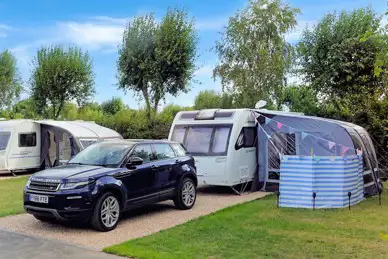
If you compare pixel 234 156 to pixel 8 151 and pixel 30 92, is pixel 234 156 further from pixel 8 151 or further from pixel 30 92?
pixel 30 92

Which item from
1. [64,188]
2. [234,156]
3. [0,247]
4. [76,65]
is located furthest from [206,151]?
[76,65]

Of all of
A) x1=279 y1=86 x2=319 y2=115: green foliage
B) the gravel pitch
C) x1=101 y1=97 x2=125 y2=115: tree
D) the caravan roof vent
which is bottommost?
the gravel pitch

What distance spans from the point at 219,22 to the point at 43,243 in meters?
19.4

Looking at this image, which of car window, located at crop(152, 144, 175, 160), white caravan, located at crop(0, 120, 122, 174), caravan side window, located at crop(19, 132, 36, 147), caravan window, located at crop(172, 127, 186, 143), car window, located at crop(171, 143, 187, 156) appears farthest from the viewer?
caravan side window, located at crop(19, 132, 36, 147)

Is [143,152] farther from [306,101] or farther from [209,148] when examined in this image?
[306,101]

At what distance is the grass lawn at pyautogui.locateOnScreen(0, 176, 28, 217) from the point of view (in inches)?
367

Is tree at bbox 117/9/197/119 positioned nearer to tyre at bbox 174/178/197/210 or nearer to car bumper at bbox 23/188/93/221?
tyre at bbox 174/178/197/210

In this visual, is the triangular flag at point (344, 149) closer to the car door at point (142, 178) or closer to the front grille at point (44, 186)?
the car door at point (142, 178)

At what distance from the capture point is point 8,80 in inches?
1257

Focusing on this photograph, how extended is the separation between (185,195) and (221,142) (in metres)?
2.47

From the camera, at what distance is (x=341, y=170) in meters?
9.31

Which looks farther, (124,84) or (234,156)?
(124,84)

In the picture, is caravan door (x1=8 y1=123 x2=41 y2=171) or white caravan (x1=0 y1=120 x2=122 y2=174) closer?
white caravan (x1=0 y1=120 x2=122 y2=174)

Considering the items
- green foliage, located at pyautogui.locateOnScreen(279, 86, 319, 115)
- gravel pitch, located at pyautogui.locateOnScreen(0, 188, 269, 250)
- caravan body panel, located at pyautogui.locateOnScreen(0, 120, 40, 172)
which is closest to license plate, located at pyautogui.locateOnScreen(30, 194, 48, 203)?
gravel pitch, located at pyautogui.locateOnScreen(0, 188, 269, 250)
